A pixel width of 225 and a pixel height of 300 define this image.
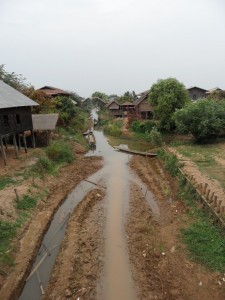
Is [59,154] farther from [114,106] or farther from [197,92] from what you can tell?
[197,92]

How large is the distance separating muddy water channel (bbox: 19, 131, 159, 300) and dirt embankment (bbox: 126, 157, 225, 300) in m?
0.46

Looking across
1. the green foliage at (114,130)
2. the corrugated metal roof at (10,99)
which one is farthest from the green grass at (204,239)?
the green foliage at (114,130)

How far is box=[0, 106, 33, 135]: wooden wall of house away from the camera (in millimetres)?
23719

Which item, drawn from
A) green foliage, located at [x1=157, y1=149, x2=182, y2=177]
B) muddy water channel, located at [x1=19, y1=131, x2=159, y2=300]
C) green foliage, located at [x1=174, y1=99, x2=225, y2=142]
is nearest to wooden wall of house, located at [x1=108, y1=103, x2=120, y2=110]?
green foliage, located at [x1=174, y1=99, x2=225, y2=142]

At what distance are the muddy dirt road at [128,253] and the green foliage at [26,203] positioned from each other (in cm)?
276

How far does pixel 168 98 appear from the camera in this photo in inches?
1463

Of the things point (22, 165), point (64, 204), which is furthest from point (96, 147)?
point (64, 204)

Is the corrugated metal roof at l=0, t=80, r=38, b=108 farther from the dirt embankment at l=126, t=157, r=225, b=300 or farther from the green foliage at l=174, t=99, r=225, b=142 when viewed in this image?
the green foliage at l=174, t=99, r=225, b=142

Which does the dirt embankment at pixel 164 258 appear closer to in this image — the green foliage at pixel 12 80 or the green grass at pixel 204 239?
the green grass at pixel 204 239

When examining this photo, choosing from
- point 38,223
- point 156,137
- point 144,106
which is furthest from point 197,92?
point 38,223

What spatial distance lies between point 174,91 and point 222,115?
27.1 ft

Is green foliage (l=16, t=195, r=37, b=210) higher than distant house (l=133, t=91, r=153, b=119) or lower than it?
lower

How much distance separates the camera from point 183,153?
28516 millimetres

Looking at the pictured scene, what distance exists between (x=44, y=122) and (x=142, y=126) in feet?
58.0
